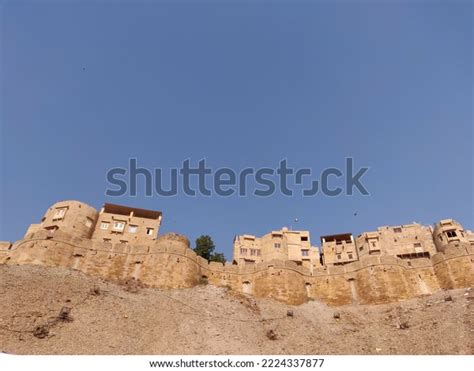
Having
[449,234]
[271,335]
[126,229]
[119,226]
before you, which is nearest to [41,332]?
[271,335]

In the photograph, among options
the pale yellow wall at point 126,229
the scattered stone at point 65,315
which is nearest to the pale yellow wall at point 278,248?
the pale yellow wall at point 126,229

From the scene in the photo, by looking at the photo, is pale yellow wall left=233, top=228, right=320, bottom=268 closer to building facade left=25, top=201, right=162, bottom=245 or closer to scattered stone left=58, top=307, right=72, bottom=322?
building facade left=25, top=201, right=162, bottom=245

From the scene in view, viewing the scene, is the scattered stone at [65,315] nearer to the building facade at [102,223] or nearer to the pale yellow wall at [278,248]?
the building facade at [102,223]

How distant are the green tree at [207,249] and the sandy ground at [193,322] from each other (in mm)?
18229

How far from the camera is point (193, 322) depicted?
2569cm

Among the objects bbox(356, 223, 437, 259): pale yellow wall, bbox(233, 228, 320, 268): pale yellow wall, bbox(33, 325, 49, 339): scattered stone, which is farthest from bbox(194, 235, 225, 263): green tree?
bbox(33, 325, 49, 339): scattered stone

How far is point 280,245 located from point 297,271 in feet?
65.3

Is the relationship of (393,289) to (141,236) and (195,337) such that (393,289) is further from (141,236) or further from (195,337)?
(141,236)

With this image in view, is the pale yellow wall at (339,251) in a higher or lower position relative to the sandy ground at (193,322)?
higher

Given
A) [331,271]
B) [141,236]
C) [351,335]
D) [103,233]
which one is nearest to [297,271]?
[331,271]

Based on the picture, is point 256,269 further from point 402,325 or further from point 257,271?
point 402,325

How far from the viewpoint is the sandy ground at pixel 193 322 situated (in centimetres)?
2188

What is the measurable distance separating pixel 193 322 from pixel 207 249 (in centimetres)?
2609

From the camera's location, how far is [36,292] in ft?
86.6
